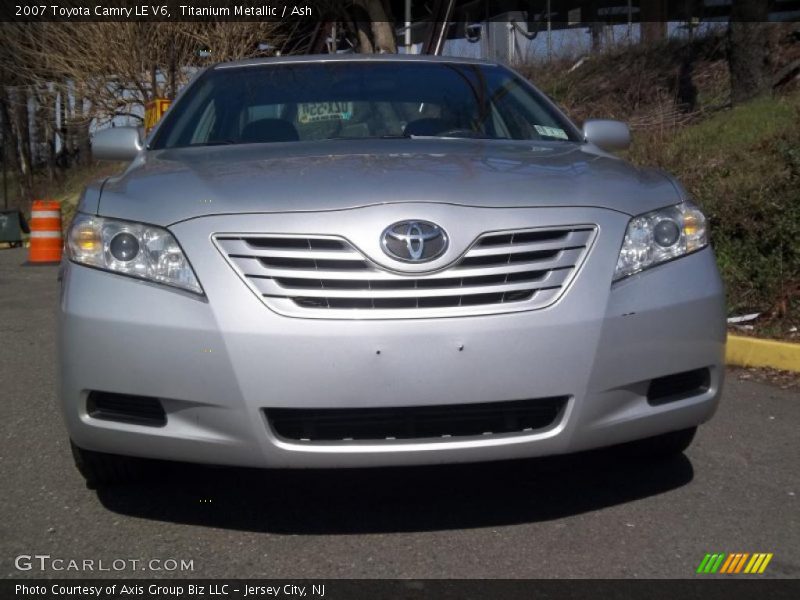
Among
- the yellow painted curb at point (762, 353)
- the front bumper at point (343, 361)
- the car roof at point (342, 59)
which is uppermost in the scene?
the car roof at point (342, 59)

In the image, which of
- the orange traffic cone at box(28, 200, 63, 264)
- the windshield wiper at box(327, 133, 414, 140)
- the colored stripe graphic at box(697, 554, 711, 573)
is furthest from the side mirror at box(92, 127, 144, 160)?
the orange traffic cone at box(28, 200, 63, 264)

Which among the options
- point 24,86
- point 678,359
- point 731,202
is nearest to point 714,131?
point 731,202

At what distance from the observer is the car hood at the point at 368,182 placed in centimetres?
335

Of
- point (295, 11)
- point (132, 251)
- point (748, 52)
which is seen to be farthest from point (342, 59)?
point (295, 11)

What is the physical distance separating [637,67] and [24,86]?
13.3 metres

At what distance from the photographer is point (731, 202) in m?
7.42

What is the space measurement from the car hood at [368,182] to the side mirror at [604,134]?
68cm

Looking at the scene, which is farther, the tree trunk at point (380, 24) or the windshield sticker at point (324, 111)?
the tree trunk at point (380, 24)

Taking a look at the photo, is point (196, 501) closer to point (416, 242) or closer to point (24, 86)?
point (416, 242)

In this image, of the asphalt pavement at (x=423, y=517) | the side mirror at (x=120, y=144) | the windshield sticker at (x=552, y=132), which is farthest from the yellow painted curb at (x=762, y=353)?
the side mirror at (x=120, y=144)

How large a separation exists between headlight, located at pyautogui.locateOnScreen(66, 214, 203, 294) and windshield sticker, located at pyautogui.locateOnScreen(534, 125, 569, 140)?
2051 mm

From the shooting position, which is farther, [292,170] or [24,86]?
[24,86]

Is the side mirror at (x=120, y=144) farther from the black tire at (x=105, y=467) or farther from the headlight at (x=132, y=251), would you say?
the black tire at (x=105, y=467)

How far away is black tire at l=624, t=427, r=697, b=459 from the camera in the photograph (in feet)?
13.3
